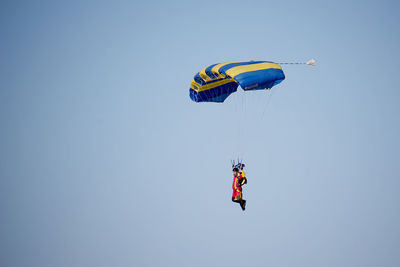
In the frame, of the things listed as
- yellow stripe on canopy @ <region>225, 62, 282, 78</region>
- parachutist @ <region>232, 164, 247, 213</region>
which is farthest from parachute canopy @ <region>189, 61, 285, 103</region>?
parachutist @ <region>232, 164, 247, 213</region>

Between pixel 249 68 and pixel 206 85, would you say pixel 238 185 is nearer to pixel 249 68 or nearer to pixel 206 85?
pixel 249 68

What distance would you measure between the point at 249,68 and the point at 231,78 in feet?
2.80

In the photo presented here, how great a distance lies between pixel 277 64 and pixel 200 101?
4.99 m

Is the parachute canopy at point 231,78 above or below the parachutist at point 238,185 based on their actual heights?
above

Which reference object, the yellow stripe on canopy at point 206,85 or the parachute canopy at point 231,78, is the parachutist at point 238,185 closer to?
the parachute canopy at point 231,78

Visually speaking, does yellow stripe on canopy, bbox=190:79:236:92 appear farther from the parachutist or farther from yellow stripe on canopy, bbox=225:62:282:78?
the parachutist

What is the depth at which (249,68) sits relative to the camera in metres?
21.2

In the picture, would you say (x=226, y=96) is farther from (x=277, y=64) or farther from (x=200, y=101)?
(x=277, y=64)

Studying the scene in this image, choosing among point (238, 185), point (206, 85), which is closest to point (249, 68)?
point (206, 85)

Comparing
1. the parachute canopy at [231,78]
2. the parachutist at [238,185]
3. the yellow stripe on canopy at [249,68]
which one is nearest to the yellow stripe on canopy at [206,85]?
the parachute canopy at [231,78]

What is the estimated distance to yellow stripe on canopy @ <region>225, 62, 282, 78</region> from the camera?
67.9 feet

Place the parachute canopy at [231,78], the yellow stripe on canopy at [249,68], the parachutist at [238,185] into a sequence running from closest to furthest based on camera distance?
the parachute canopy at [231,78]
the yellow stripe on canopy at [249,68]
the parachutist at [238,185]

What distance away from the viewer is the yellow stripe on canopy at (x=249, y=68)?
20.7 meters

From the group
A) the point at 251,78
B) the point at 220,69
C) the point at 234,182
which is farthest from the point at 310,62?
the point at 234,182
